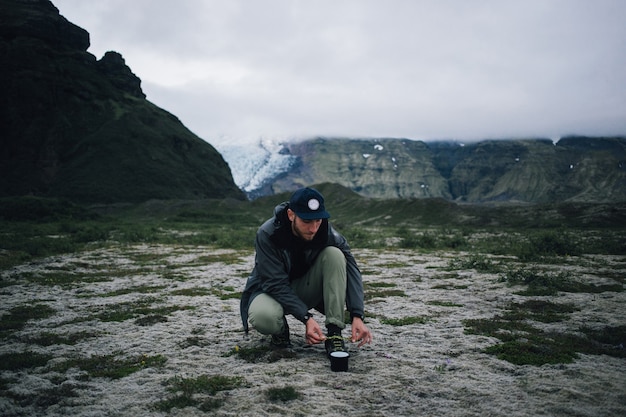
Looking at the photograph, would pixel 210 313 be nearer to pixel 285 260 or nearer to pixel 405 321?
pixel 285 260

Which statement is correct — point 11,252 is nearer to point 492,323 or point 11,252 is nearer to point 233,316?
point 233,316

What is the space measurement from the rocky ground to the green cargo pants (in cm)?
59

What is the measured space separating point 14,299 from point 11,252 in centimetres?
1197

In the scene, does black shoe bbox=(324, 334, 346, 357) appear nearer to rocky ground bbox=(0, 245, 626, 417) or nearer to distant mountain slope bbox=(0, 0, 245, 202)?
rocky ground bbox=(0, 245, 626, 417)

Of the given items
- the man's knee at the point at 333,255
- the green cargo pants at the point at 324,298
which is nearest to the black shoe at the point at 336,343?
the green cargo pants at the point at 324,298

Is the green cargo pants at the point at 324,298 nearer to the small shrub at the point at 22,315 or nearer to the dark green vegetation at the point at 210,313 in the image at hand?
the dark green vegetation at the point at 210,313

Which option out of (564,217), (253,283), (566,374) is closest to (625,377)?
(566,374)

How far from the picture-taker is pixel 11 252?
20219 millimetres

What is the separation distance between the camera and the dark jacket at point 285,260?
613cm

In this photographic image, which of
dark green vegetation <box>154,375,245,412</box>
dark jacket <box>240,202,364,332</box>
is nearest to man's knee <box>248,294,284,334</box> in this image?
dark jacket <box>240,202,364,332</box>

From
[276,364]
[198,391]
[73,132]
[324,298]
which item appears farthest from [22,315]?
[73,132]

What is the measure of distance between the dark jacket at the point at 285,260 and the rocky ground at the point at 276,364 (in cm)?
94

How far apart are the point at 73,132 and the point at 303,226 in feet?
584

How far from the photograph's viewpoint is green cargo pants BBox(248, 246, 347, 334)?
19.6 feet
